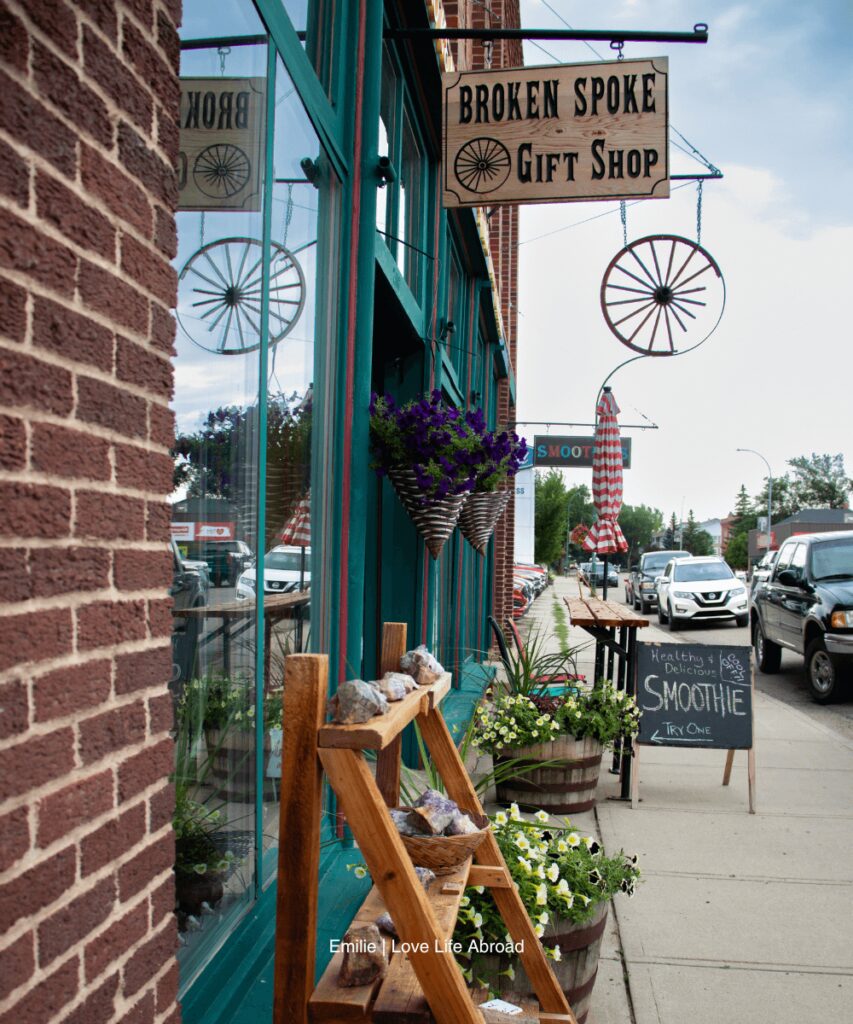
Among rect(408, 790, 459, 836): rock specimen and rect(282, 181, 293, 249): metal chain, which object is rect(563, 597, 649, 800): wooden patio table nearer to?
rect(408, 790, 459, 836): rock specimen

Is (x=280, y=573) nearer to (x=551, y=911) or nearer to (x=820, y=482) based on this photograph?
(x=551, y=911)

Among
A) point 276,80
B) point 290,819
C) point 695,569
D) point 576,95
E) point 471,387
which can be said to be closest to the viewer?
point 290,819

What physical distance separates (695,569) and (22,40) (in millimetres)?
21405

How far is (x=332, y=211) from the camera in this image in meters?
3.80

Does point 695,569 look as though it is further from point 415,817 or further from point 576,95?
point 415,817

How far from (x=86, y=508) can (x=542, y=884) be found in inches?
84.5

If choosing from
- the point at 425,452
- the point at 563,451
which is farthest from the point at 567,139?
the point at 563,451

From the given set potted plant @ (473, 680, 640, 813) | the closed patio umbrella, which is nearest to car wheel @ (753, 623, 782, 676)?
the closed patio umbrella

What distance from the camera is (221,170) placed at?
264cm

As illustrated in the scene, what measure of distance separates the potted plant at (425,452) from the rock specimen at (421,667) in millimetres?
1424

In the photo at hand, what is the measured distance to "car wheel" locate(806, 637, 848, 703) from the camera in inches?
418

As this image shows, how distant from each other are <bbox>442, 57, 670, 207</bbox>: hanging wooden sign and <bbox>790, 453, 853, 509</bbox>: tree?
10349 cm

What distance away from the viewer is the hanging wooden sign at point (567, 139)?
466 cm

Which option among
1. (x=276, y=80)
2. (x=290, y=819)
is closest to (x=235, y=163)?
(x=276, y=80)
